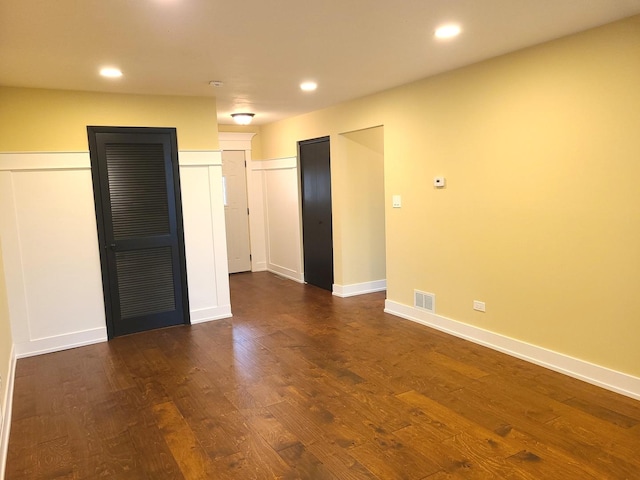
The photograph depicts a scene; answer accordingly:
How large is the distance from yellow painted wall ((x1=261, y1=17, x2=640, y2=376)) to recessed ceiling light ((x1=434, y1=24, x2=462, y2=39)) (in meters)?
0.80

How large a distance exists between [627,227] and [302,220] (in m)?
4.51

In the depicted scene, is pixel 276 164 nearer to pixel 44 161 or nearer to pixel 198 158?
pixel 198 158

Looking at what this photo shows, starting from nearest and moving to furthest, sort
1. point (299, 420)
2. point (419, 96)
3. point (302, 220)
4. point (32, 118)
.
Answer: point (299, 420), point (32, 118), point (419, 96), point (302, 220)

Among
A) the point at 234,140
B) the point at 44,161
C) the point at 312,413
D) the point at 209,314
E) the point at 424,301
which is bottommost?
the point at 312,413

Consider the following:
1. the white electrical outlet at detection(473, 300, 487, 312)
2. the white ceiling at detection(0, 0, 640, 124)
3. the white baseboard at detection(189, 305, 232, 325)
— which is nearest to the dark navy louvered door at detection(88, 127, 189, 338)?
the white baseboard at detection(189, 305, 232, 325)

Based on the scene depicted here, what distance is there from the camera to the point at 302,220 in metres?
6.84

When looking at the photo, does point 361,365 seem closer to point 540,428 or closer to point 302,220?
point 540,428

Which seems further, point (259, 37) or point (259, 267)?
point (259, 267)

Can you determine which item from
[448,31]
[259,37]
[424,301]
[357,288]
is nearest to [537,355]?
[424,301]

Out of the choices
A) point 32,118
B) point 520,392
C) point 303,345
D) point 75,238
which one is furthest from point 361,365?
point 32,118

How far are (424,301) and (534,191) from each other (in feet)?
5.54

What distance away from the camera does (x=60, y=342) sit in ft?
14.4

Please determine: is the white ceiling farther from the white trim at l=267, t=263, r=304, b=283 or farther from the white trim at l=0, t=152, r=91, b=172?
the white trim at l=267, t=263, r=304, b=283

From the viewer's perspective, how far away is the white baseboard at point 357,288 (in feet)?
19.7
